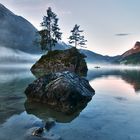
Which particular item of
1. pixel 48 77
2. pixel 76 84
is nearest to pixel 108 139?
pixel 76 84

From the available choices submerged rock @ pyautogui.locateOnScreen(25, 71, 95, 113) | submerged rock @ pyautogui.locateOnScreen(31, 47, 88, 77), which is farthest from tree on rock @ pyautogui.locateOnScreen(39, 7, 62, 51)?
submerged rock @ pyautogui.locateOnScreen(25, 71, 95, 113)

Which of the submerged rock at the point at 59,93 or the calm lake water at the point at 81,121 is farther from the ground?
the submerged rock at the point at 59,93

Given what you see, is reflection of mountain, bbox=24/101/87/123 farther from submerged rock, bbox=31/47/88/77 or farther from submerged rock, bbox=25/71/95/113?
submerged rock, bbox=31/47/88/77

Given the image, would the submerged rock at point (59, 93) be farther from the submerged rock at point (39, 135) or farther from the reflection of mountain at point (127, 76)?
the reflection of mountain at point (127, 76)

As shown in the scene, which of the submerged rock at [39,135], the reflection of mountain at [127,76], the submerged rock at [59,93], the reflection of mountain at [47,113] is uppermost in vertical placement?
the submerged rock at [59,93]

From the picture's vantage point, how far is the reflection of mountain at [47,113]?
16.7 meters

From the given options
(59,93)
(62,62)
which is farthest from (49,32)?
(59,93)

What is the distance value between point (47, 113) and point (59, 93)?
2.96 meters

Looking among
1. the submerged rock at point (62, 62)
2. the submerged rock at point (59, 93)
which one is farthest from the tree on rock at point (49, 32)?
the submerged rock at point (59, 93)

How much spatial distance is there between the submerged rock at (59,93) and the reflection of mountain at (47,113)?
2.14 feet

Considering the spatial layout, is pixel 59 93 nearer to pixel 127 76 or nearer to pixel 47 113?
pixel 47 113

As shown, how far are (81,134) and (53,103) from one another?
7.99 metres

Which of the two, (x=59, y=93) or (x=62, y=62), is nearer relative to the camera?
(x=59, y=93)

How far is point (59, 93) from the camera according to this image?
2080 cm
